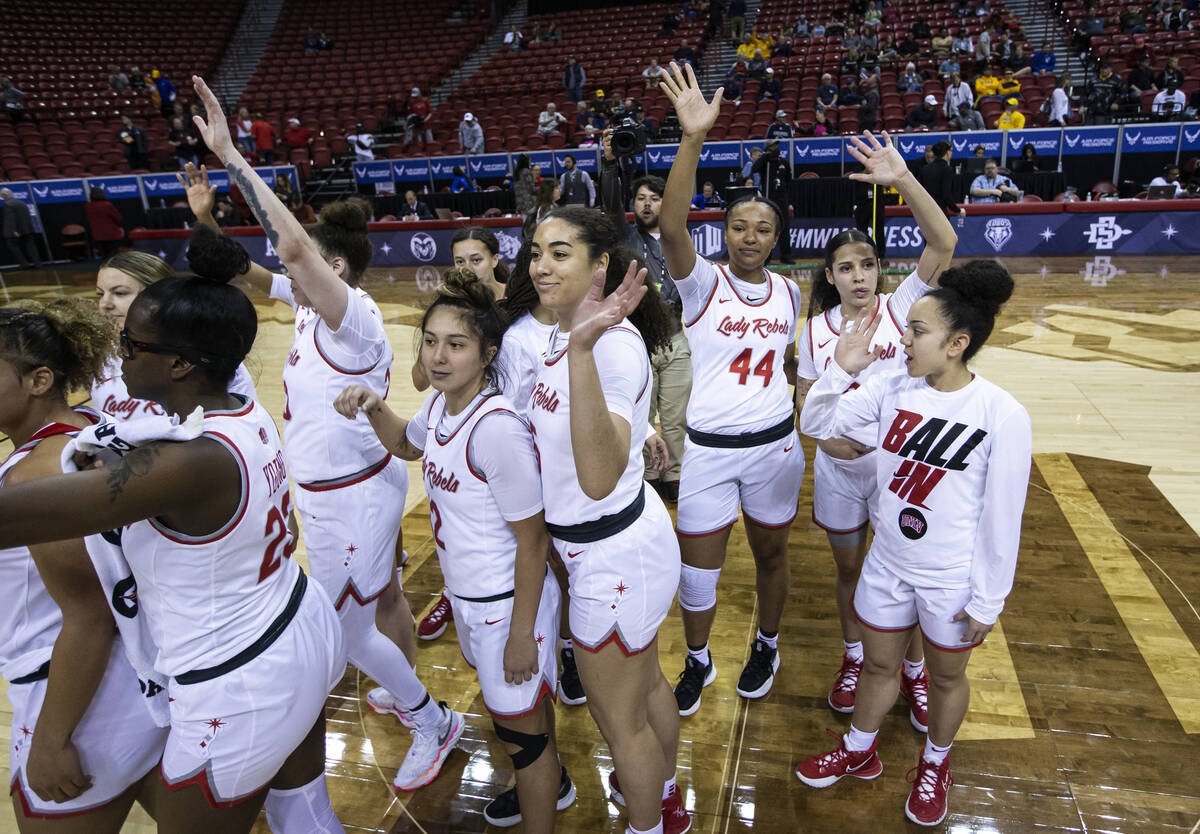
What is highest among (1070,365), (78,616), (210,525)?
(210,525)

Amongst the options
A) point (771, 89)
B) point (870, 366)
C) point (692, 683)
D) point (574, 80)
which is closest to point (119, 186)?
point (574, 80)

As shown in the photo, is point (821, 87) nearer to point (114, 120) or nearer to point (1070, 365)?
point (1070, 365)

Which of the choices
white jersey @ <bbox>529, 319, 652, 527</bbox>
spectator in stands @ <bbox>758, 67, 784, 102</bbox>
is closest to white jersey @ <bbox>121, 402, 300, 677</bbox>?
white jersey @ <bbox>529, 319, 652, 527</bbox>

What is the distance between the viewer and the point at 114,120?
59.6 ft

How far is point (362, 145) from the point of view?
16656mm

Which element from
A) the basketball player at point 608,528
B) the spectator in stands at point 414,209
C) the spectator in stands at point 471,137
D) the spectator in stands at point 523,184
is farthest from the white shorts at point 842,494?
the spectator in stands at point 471,137

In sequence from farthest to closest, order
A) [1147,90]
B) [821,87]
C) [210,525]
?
1. [821,87]
2. [1147,90]
3. [210,525]

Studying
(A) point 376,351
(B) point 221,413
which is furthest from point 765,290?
(B) point 221,413

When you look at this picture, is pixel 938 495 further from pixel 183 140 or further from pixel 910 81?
pixel 183 140

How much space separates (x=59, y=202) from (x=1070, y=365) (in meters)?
17.4

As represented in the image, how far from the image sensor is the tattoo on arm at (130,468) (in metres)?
1.31

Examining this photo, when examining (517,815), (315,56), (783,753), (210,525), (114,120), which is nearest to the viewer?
(210,525)

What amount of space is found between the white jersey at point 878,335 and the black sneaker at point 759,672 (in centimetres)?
113

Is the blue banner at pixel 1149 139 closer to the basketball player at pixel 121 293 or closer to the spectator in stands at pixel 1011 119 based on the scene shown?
the spectator in stands at pixel 1011 119
